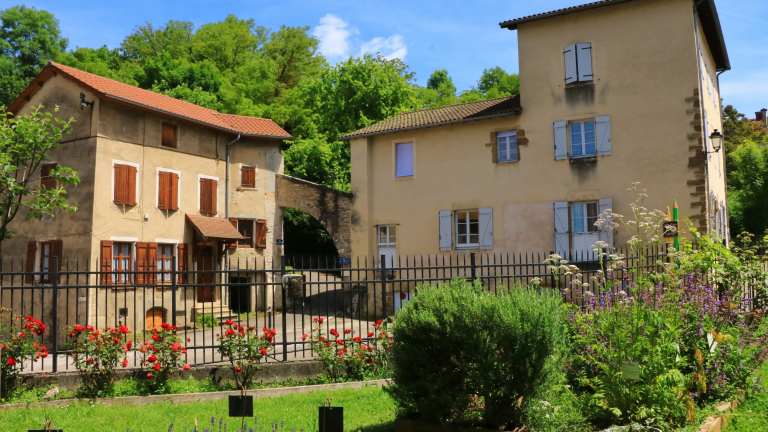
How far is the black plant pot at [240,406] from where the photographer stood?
4203 millimetres

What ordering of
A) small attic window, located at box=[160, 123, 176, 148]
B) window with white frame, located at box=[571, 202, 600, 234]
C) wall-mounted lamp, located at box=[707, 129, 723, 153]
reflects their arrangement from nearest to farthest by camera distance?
wall-mounted lamp, located at box=[707, 129, 723, 153], window with white frame, located at box=[571, 202, 600, 234], small attic window, located at box=[160, 123, 176, 148]

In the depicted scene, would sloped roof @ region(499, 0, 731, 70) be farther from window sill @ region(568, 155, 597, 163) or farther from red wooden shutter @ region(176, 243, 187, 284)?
red wooden shutter @ region(176, 243, 187, 284)

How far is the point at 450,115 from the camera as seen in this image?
20.1 meters

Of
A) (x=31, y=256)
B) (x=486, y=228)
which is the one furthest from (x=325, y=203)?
(x=31, y=256)

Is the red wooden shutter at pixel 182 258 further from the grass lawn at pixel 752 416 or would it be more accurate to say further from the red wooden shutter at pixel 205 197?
the grass lawn at pixel 752 416

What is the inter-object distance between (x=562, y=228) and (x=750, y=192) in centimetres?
2184

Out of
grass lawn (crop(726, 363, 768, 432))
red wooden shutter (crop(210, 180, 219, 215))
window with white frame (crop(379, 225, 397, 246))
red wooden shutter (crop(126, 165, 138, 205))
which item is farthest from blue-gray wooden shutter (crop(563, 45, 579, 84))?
red wooden shutter (crop(126, 165, 138, 205))

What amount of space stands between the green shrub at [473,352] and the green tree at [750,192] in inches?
1259

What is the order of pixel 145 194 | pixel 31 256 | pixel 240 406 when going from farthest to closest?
pixel 145 194 → pixel 31 256 → pixel 240 406

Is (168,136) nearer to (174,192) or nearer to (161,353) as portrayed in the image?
(174,192)

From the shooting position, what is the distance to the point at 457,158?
19672 millimetres

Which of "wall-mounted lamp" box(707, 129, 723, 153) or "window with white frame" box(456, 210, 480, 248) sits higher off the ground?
"wall-mounted lamp" box(707, 129, 723, 153)

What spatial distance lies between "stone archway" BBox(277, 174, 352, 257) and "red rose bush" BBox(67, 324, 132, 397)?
14022 millimetres

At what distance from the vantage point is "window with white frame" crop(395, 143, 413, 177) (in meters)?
20.7
